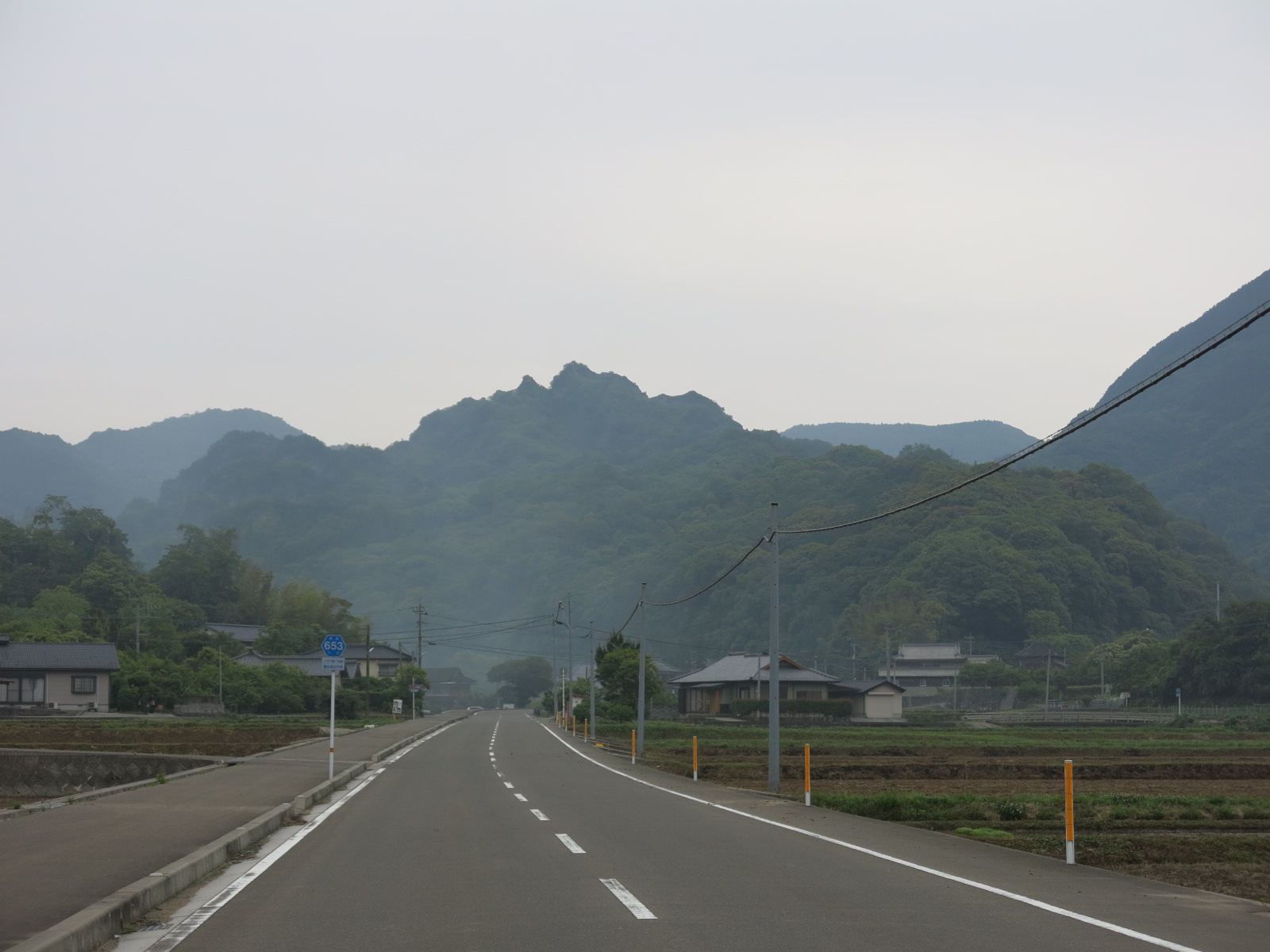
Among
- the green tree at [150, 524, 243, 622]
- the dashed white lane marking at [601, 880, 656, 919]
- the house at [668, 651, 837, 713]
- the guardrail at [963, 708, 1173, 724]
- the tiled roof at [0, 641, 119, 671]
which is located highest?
the green tree at [150, 524, 243, 622]

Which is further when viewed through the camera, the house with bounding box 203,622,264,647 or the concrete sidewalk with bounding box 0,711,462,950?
the house with bounding box 203,622,264,647

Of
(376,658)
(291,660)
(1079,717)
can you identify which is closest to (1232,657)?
(1079,717)

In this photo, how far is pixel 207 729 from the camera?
166 ft

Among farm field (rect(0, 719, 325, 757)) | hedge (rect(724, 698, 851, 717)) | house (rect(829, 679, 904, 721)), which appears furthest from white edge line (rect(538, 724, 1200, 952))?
house (rect(829, 679, 904, 721))

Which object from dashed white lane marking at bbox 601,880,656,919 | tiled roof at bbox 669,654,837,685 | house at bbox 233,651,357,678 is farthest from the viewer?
house at bbox 233,651,357,678

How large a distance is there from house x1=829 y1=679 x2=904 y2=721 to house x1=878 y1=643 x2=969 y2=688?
28335 millimetres

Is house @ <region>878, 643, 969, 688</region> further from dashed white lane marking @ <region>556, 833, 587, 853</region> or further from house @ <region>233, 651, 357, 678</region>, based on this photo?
dashed white lane marking @ <region>556, 833, 587, 853</region>

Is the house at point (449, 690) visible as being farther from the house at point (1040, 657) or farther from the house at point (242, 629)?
the house at point (1040, 657)

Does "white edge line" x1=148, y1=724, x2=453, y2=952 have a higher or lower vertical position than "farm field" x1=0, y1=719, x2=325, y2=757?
higher

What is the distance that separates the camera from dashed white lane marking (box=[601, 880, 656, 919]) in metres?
8.41

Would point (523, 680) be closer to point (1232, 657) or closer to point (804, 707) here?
point (804, 707)

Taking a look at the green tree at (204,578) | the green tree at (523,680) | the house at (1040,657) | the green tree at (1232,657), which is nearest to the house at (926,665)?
the house at (1040,657)

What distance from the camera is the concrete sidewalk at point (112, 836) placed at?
8828mm

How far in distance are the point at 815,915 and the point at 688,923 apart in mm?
995
